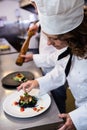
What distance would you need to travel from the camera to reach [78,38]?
0.78 metres

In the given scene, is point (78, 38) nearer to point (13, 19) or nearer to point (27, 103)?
point (27, 103)

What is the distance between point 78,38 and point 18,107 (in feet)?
1.20

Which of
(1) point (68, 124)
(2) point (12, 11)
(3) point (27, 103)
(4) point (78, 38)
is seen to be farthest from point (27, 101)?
(2) point (12, 11)

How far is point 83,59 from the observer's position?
850 millimetres

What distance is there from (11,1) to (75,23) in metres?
2.74

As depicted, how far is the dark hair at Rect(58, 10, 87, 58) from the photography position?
0.76 m

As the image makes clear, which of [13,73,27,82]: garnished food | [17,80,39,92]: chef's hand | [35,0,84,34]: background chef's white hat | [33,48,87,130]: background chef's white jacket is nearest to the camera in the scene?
[35,0,84,34]: background chef's white hat

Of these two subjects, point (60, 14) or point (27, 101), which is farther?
point (27, 101)

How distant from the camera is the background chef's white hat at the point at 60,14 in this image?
694 mm

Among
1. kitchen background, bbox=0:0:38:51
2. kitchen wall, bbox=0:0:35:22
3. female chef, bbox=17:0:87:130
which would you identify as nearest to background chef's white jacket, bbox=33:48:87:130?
female chef, bbox=17:0:87:130

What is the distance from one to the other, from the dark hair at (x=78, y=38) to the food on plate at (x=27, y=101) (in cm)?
27

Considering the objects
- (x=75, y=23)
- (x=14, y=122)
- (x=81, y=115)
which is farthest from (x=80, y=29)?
(x=14, y=122)

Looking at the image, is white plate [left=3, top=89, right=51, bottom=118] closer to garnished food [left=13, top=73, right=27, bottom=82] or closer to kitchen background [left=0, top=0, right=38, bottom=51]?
garnished food [left=13, top=73, right=27, bottom=82]

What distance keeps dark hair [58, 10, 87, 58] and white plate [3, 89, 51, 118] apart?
26cm
